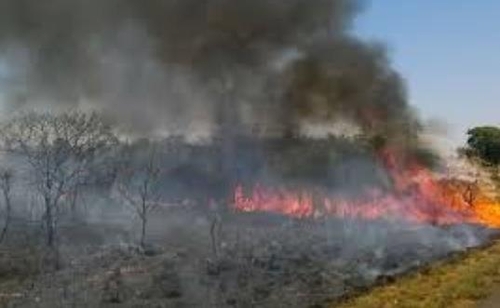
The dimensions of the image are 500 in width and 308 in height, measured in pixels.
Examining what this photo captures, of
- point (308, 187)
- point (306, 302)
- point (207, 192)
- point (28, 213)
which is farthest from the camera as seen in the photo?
point (28, 213)

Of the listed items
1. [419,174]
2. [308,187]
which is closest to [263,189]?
[308,187]

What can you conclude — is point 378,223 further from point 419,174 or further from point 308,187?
point 308,187

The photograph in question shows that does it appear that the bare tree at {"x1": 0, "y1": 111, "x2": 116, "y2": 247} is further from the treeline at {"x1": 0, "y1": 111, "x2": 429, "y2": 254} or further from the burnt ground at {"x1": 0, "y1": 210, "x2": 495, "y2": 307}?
the burnt ground at {"x1": 0, "y1": 210, "x2": 495, "y2": 307}

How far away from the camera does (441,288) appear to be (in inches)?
1211

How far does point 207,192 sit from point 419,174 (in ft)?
98.1

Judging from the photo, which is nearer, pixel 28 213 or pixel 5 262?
pixel 5 262

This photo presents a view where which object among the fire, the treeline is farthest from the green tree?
the treeline

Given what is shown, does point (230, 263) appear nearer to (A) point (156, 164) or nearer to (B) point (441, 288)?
(B) point (441, 288)

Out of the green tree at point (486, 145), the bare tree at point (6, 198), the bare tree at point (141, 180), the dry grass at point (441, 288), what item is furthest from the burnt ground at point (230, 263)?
the green tree at point (486, 145)

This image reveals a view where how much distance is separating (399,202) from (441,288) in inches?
1585

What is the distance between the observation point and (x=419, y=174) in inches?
2721

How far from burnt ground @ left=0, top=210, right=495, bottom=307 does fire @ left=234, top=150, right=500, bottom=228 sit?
3.26 m

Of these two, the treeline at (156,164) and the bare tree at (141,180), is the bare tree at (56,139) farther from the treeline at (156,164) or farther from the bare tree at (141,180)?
the bare tree at (141,180)

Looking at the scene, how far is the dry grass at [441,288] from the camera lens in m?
27.3
